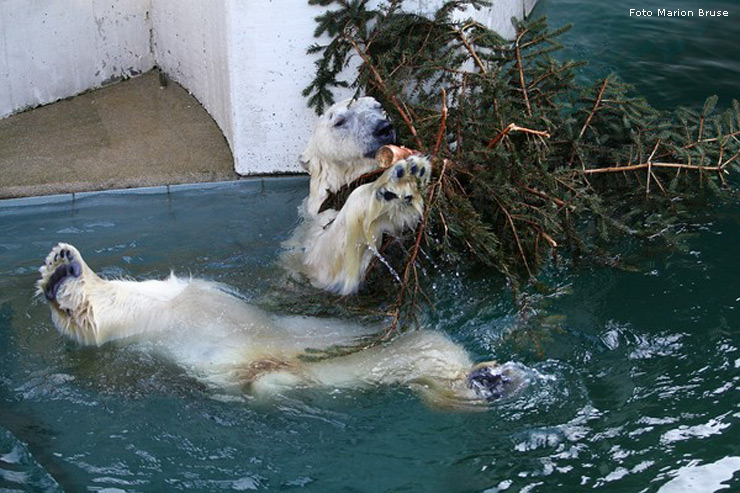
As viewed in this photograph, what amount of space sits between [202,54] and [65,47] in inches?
38.8

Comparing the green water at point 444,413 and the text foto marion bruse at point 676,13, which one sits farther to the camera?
the text foto marion bruse at point 676,13

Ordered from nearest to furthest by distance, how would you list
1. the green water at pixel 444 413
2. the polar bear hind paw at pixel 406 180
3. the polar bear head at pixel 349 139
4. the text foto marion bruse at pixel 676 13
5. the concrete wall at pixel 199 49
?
1. the green water at pixel 444 413
2. the polar bear hind paw at pixel 406 180
3. the polar bear head at pixel 349 139
4. the concrete wall at pixel 199 49
5. the text foto marion bruse at pixel 676 13

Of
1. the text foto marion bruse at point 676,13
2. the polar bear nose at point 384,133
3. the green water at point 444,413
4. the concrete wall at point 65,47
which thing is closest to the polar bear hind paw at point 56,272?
the green water at point 444,413

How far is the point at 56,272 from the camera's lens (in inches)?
151

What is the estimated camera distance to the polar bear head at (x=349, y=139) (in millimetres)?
4152

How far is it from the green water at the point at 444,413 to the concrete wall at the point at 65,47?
1625mm

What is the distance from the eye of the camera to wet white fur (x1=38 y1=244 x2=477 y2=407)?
3.59 meters

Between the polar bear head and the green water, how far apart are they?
0.55 m

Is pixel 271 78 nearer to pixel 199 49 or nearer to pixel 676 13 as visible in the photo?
pixel 199 49

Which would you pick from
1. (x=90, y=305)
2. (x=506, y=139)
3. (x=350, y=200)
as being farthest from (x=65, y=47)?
(x=506, y=139)

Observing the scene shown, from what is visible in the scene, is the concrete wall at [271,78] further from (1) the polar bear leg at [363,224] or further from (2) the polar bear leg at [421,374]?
(2) the polar bear leg at [421,374]

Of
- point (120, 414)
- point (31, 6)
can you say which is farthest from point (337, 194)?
point (31, 6)

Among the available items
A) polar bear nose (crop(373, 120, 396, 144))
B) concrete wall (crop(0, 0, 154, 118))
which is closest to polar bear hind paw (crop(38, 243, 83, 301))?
polar bear nose (crop(373, 120, 396, 144))

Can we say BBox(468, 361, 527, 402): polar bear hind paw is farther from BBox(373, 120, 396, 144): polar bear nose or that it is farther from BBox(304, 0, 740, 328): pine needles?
BBox(373, 120, 396, 144): polar bear nose
